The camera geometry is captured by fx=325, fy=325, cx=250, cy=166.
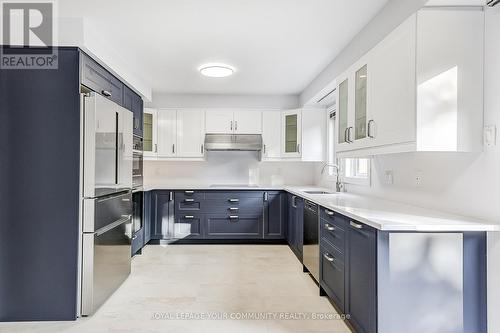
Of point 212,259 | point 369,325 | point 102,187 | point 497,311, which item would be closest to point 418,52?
point 497,311

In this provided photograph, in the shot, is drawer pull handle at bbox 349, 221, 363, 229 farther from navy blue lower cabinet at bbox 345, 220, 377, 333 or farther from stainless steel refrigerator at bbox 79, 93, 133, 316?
stainless steel refrigerator at bbox 79, 93, 133, 316

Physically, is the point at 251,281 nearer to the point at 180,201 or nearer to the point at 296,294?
the point at 296,294

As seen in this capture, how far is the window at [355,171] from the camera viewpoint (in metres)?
3.51

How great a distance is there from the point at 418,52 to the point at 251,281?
2.53m

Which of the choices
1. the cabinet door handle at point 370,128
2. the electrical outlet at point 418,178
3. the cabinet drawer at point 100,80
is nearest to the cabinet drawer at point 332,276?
the electrical outlet at point 418,178

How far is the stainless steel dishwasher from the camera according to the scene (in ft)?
10.1

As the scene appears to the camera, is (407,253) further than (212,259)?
No

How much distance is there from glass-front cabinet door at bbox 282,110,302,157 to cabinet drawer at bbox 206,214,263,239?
3.75ft

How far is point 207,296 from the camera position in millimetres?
2939

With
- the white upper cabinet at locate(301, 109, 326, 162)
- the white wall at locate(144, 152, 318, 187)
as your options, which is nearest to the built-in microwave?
the white wall at locate(144, 152, 318, 187)

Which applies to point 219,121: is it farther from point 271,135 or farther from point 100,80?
point 100,80

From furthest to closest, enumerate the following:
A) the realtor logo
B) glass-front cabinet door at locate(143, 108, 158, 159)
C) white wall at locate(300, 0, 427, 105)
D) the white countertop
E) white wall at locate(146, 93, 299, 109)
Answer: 1. white wall at locate(146, 93, 299, 109)
2. glass-front cabinet door at locate(143, 108, 158, 159)
3. the realtor logo
4. white wall at locate(300, 0, 427, 105)
5. the white countertop

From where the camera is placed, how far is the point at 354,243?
6.97 ft

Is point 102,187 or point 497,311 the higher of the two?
point 102,187
